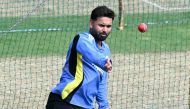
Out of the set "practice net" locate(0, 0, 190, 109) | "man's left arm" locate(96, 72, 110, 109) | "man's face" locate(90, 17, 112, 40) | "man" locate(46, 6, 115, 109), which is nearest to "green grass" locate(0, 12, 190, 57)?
"practice net" locate(0, 0, 190, 109)

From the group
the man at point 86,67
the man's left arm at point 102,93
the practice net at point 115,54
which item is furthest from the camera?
the practice net at point 115,54

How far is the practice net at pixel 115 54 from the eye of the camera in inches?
400

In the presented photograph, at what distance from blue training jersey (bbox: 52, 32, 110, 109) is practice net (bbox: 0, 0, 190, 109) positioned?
3.92m

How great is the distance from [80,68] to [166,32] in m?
10.9

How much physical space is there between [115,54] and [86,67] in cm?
796

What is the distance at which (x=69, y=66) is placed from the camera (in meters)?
5.71

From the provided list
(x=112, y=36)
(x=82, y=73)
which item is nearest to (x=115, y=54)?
(x=112, y=36)

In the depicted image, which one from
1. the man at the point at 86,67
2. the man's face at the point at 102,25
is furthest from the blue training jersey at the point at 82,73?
the man's face at the point at 102,25

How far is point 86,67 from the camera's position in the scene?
5.64 meters

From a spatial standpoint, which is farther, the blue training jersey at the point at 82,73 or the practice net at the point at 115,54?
the practice net at the point at 115,54

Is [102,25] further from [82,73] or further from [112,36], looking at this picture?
[112,36]

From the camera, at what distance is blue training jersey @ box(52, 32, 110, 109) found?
18.2 ft

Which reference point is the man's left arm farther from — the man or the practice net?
the practice net

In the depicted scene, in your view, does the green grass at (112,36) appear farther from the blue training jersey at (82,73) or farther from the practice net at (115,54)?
the blue training jersey at (82,73)
